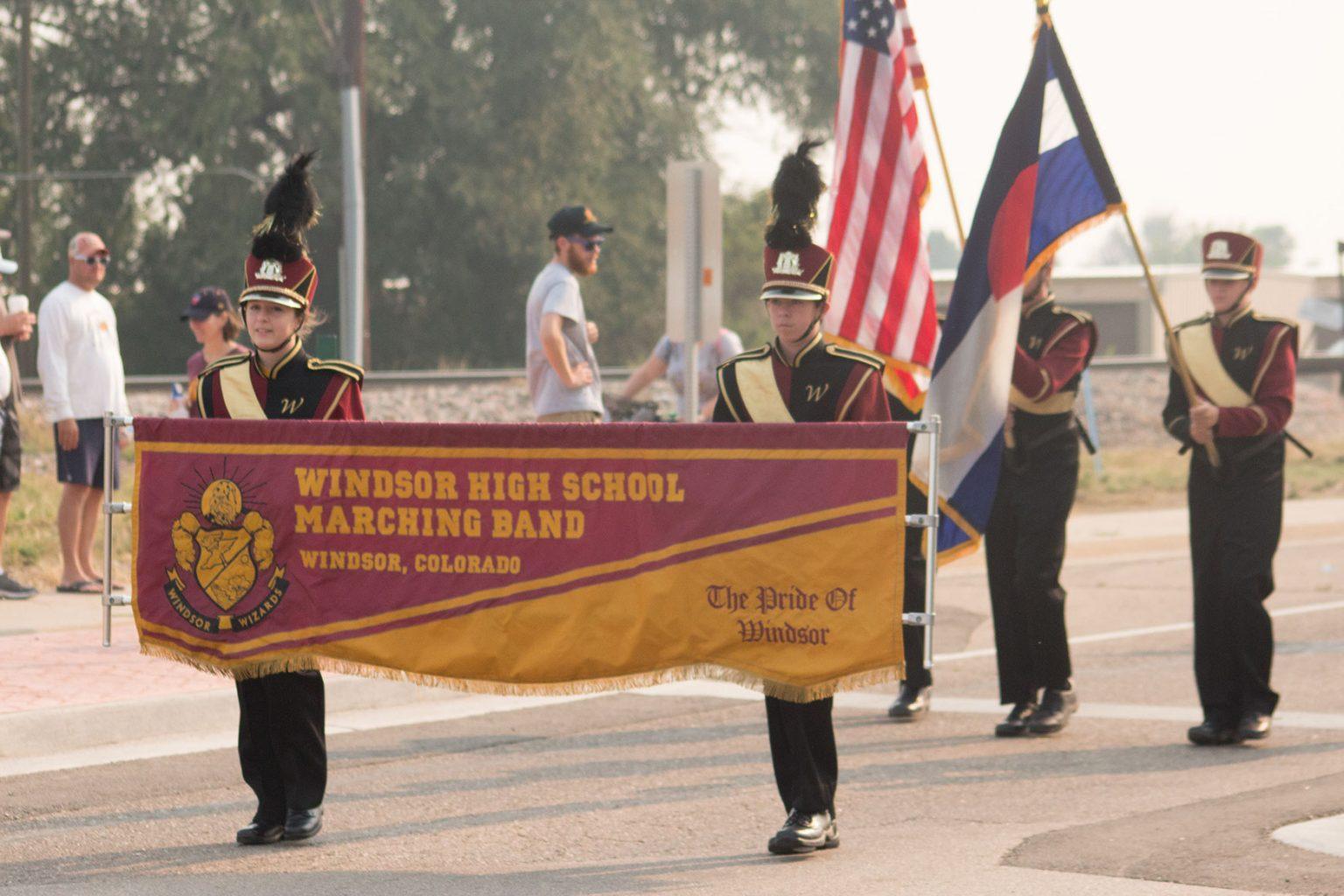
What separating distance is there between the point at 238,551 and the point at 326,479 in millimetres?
400

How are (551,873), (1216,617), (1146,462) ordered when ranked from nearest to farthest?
(551,873) → (1216,617) → (1146,462)

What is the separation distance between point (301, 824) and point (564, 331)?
453 centimetres

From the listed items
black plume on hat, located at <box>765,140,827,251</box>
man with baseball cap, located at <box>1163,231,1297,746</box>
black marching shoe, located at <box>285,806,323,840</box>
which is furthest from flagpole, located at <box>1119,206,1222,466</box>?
black marching shoe, located at <box>285,806,323,840</box>

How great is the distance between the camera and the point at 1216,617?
8.77 meters

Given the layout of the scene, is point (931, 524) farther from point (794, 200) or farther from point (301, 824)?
point (301, 824)

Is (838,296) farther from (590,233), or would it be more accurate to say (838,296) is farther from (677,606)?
(677,606)

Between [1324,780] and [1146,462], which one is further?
[1146,462]

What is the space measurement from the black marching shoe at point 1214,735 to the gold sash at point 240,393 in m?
4.27

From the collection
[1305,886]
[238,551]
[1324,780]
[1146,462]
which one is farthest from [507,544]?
[1146,462]

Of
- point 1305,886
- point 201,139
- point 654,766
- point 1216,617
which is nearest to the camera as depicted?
point 1305,886

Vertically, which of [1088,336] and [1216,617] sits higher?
[1088,336]

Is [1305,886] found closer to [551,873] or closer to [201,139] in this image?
[551,873]

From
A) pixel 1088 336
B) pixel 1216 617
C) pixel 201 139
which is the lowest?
pixel 1216 617

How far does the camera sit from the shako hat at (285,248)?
6.64 m
